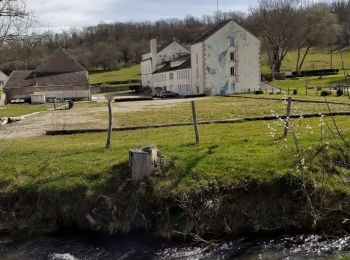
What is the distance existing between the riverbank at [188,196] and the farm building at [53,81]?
5491cm

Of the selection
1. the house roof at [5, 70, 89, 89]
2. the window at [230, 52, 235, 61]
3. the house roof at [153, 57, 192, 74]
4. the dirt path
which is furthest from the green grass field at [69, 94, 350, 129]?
the house roof at [5, 70, 89, 89]

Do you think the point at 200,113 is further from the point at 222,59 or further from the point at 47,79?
the point at 47,79

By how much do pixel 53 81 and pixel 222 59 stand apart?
27189 millimetres

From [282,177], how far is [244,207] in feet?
4.26

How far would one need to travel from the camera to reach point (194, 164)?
1104cm

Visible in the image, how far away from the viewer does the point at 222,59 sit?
60.6m

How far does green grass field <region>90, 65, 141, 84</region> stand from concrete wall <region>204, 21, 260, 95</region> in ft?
179

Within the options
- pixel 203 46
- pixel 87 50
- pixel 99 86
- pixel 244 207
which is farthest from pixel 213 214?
pixel 87 50

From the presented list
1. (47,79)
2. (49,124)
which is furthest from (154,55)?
(49,124)

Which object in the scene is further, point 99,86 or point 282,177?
point 99,86

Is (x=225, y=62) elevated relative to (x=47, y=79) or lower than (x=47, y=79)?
elevated

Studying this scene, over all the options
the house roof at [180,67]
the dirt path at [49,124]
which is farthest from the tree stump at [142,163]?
the house roof at [180,67]

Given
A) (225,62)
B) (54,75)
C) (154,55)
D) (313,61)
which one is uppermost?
(154,55)

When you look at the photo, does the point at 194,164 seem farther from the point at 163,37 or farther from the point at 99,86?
the point at 163,37
